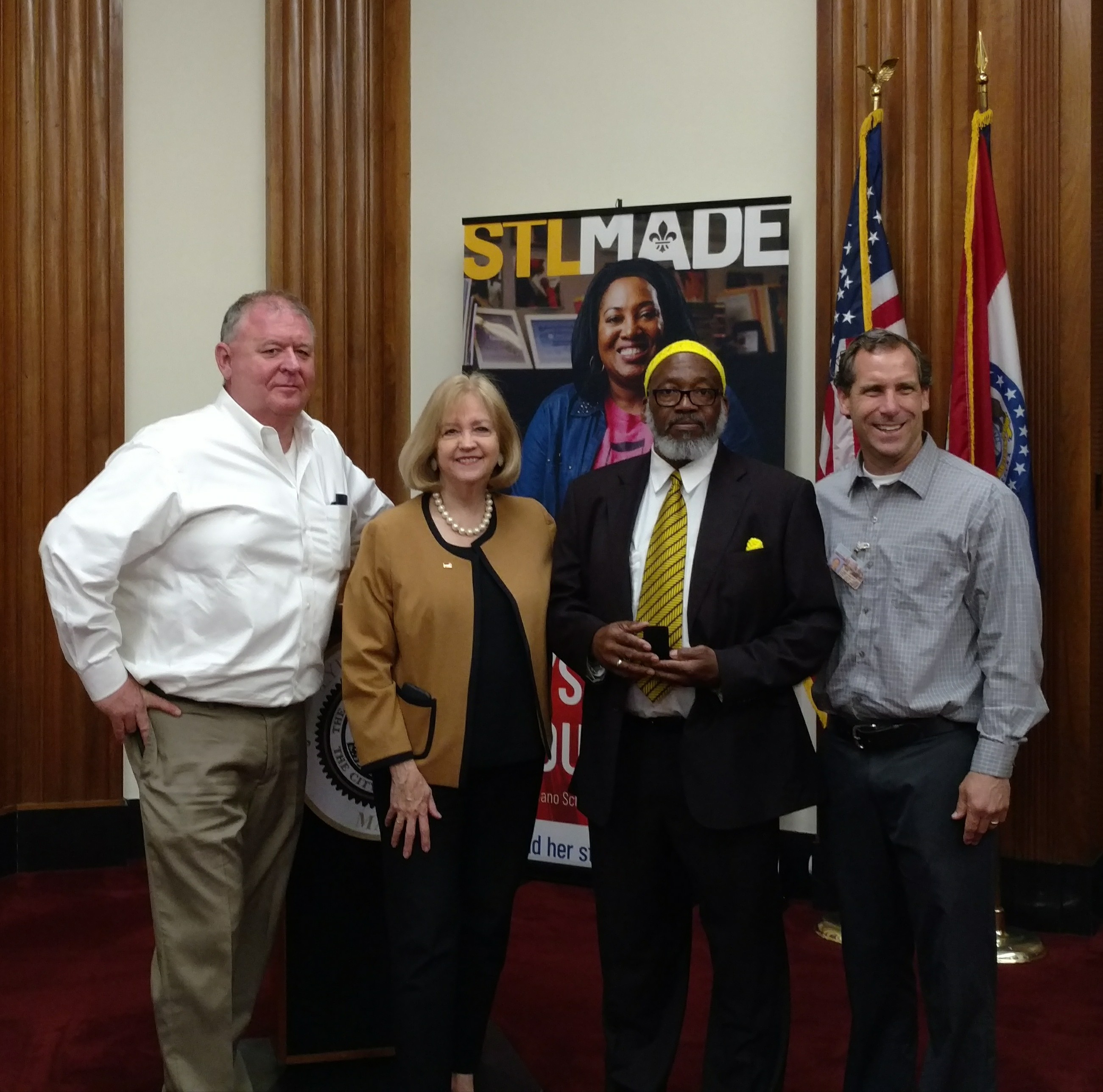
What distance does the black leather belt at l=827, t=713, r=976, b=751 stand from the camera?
247 centimetres

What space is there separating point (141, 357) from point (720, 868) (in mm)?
3232

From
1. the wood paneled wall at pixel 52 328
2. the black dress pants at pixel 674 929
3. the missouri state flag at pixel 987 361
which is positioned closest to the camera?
the black dress pants at pixel 674 929

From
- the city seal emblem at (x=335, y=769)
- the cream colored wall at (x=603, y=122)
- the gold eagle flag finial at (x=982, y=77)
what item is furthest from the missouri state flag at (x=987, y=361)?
the city seal emblem at (x=335, y=769)

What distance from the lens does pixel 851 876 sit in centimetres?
256

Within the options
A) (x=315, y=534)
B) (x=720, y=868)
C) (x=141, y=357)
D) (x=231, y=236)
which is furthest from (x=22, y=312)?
(x=720, y=868)

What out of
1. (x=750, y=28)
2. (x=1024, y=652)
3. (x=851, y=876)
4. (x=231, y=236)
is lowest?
(x=851, y=876)

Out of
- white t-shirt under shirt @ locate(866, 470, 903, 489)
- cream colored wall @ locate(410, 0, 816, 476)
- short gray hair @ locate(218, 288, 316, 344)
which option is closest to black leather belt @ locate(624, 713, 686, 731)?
white t-shirt under shirt @ locate(866, 470, 903, 489)

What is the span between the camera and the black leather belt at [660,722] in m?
2.54

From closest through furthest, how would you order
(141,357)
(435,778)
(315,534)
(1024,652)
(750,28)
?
(1024,652) < (435,778) < (315,534) < (750,28) < (141,357)

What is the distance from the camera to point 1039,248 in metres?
3.96

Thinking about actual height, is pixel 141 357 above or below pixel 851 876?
above

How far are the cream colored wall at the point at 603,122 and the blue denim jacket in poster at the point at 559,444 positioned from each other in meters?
0.63

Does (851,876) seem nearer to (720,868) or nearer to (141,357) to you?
(720,868)

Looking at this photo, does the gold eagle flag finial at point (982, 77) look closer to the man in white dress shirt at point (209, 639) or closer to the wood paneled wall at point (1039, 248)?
the wood paneled wall at point (1039, 248)
